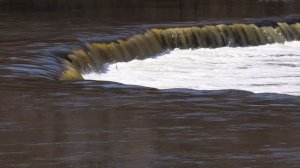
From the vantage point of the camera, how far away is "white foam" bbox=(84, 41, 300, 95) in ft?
55.5

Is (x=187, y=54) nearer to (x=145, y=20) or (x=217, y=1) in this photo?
(x=145, y=20)

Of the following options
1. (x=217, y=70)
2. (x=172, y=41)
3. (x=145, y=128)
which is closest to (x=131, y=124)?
(x=145, y=128)

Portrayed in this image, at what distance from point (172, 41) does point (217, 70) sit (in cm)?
456

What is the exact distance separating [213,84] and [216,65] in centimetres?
451

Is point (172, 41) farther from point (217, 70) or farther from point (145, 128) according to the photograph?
point (145, 128)

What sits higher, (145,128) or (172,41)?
(172,41)

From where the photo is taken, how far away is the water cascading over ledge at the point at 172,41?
60.1 ft

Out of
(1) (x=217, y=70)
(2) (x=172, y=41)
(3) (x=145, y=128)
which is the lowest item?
(3) (x=145, y=128)

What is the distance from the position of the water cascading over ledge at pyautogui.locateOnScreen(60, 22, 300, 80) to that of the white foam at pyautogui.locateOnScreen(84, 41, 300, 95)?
29 cm

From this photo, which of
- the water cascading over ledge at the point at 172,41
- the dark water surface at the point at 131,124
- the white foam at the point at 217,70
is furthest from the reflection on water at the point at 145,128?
the white foam at the point at 217,70

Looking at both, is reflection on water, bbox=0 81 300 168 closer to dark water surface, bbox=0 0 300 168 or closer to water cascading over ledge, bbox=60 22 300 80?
dark water surface, bbox=0 0 300 168

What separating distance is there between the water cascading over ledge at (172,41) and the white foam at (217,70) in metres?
0.29

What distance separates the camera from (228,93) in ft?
41.1

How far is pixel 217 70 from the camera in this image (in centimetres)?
2020
